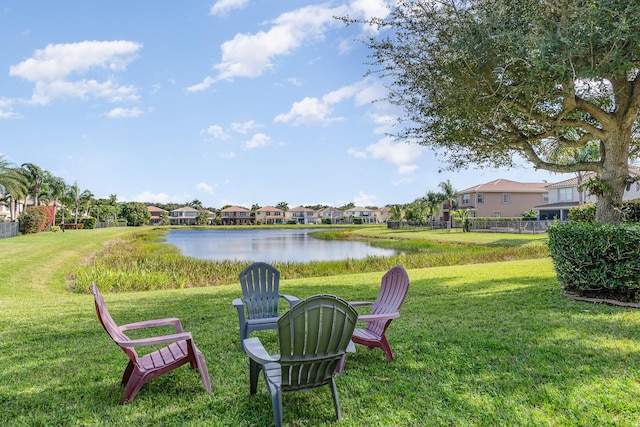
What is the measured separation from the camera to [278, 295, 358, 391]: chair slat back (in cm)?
303

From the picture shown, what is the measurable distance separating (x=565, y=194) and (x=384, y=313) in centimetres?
4595

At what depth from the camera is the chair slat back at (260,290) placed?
220 inches

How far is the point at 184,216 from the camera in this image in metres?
119

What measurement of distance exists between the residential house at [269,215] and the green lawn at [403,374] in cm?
11416

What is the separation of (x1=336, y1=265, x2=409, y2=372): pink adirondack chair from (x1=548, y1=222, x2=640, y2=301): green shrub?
15.6 ft

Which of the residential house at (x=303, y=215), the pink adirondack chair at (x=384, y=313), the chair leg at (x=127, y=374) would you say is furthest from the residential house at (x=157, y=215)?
the pink adirondack chair at (x=384, y=313)

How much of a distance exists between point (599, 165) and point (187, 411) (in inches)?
366

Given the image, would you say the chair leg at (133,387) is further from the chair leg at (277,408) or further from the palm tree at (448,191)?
the palm tree at (448,191)

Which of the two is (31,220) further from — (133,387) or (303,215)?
(303,215)

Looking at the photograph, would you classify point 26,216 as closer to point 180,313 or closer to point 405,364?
point 180,313

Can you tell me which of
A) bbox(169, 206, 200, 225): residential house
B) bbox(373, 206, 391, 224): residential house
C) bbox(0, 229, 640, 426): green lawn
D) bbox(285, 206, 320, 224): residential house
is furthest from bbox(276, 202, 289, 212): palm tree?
bbox(0, 229, 640, 426): green lawn

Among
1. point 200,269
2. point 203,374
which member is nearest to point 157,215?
point 200,269

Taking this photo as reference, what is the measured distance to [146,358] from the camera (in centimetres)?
399

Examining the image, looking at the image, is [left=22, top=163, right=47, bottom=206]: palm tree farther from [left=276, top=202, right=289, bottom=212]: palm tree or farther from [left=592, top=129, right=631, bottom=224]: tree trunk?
[left=276, top=202, right=289, bottom=212]: palm tree
